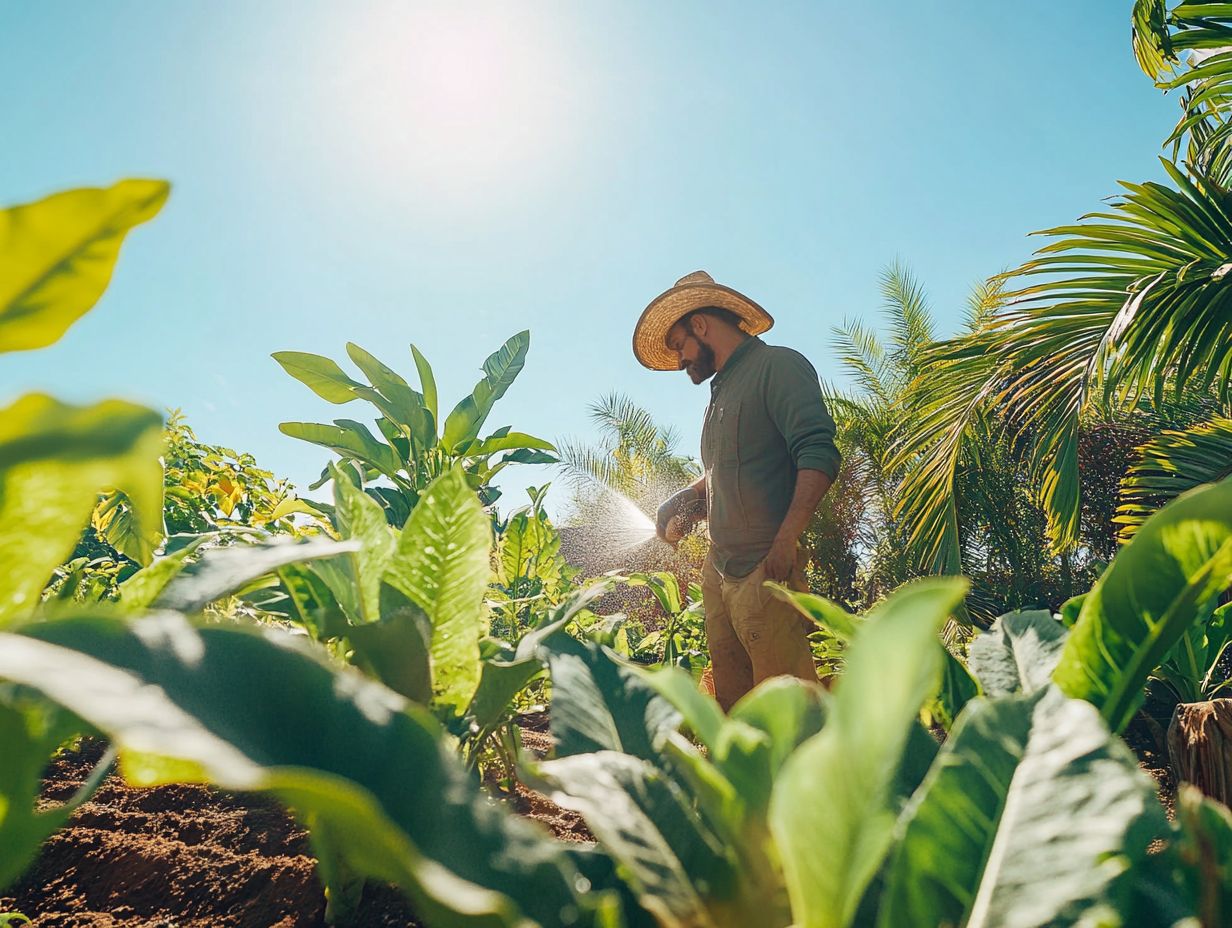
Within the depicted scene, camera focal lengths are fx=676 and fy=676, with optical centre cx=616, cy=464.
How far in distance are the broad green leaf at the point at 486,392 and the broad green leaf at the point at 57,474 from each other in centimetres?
147

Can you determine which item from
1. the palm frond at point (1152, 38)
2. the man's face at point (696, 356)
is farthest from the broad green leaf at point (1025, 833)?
the palm frond at point (1152, 38)

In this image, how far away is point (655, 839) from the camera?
1.10 ft

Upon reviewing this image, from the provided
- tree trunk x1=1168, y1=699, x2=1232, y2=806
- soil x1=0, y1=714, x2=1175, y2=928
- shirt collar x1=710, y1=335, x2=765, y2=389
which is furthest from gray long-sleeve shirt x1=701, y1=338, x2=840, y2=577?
tree trunk x1=1168, y1=699, x2=1232, y2=806

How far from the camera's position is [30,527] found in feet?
1.20

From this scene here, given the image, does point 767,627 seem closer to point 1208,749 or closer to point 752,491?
point 752,491

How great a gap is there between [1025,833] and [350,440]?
1.85 metres

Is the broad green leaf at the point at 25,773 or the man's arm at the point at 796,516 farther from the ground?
the man's arm at the point at 796,516

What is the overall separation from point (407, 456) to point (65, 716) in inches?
59.9

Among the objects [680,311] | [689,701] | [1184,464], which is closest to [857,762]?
[689,701]

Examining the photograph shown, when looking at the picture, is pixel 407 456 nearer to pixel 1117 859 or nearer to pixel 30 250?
pixel 30 250

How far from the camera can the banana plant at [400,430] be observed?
5.77 ft

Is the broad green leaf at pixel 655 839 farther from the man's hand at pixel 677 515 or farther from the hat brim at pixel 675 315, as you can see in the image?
the hat brim at pixel 675 315

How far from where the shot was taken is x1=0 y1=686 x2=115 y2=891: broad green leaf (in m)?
0.31

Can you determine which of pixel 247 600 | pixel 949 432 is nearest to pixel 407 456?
pixel 247 600
